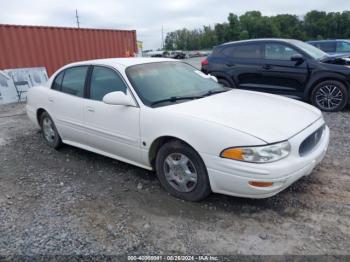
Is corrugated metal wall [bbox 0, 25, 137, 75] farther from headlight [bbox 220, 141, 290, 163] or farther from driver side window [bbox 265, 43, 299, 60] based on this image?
headlight [bbox 220, 141, 290, 163]

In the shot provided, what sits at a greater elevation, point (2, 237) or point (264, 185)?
point (264, 185)

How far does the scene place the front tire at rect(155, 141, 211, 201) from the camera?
10.4ft

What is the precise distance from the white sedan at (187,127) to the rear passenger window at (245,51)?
360 centimetres

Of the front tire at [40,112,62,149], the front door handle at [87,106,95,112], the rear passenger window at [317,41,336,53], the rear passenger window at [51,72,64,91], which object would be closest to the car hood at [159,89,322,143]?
the front door handle at [87,106,95,112]

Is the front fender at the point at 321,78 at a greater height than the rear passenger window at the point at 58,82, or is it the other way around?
the rear passenger window at the point at 58,82

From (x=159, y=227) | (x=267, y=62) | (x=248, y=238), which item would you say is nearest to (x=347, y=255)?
(x=248, y=238)

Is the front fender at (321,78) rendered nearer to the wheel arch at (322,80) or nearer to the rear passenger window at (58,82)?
the wheel arch at (322,80)

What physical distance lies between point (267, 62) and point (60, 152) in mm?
4929

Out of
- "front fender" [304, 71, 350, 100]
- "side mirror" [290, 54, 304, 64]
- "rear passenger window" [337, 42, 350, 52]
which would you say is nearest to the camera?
"front fender" [304, 71, 350, 100]

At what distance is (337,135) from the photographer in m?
5.30

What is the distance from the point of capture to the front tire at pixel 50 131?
5075 millimetres

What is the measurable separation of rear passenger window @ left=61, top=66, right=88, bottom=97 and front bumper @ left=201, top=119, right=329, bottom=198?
2.27 metres

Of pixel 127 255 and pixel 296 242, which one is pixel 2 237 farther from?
pixel 296 242

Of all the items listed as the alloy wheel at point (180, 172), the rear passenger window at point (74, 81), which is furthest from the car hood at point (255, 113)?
A: the rear passenger window at point (74, 81)
